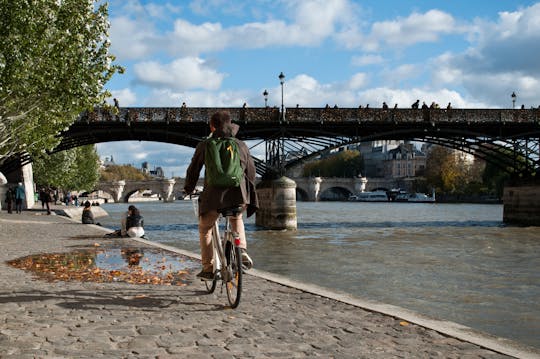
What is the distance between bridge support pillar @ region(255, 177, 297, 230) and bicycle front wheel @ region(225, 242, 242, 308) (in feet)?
87.3

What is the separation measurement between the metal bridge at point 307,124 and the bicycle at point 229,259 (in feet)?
88.8

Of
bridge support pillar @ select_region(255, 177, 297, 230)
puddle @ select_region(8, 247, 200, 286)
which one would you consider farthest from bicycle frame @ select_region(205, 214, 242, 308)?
bridge support pillar @ select_region(255, 177, 297, 230)

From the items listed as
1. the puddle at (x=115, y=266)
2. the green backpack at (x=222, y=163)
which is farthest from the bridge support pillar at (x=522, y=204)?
the green backpack at (x=222, y=163)

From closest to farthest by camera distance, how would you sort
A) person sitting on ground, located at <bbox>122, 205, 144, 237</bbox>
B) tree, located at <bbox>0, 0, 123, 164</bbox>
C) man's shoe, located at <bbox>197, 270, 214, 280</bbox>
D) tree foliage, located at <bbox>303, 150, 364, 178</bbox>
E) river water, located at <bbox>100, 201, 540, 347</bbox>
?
1. man's shoe, located at <bbox>197, 270, 214, 280</bbox>
2. river water, located at <bbox>100, 201, 540, 347</bbox>
3. person sitting on ground, located at <bbox>122, 205, 144, 237</bbox>
4. tree, located at <bbox>0, 0, 123, 164</bbox>
5. tree foliage, located at <bbox>303, 150, 364, 178</bbox>

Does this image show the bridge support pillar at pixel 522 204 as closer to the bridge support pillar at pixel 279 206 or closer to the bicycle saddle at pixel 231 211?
the bridge support pillar at pixel 279 206

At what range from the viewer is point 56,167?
56938mm

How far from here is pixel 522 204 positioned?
40.2 m

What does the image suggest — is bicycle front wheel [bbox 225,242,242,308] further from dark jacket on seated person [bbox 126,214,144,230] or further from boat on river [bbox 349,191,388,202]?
boat on river [bbox 349,191,388,202]

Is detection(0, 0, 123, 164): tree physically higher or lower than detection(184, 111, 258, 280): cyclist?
higher

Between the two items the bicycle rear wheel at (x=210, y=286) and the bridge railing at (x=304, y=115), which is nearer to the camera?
the bicycle rear wheel at (x=210, y=286)

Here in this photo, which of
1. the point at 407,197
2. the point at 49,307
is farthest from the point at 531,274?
the point at 407,197

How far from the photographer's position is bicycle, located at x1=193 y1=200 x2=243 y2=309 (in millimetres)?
6320

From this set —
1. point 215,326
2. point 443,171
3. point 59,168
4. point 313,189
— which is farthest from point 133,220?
point 313,189

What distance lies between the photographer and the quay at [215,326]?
4.82 meters
